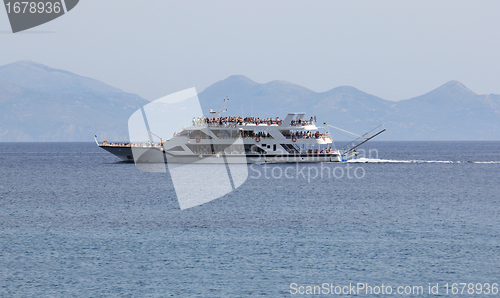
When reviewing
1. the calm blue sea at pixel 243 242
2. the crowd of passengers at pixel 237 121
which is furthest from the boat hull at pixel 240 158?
the calm blue sea at pixel 243 242

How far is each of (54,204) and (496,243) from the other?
3776 cm

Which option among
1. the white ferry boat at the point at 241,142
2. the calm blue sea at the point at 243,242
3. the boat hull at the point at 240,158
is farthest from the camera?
the white ferry boat at the point at 241,142

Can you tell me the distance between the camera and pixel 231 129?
89.1 metres

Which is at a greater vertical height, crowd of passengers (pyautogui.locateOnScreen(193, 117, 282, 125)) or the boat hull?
crowd of passengers (pyautogui.locateOnScreen(193, 117, 282, 125))

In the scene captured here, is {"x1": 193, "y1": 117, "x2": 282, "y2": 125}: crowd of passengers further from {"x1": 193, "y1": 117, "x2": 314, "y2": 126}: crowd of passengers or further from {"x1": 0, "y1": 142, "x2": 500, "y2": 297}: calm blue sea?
{"x1": 0, "y1": 142, "x2": 500, "y2": 297}: calm blue sea

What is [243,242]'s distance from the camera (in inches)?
1357

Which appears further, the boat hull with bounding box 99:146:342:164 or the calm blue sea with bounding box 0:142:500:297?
the boat hull with bounding box 99:146:342:164

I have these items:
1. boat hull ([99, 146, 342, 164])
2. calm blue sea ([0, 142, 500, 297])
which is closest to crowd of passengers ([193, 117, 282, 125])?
boat hull ([99, 146, 342, 164])

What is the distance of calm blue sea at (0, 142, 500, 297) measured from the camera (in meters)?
26.8

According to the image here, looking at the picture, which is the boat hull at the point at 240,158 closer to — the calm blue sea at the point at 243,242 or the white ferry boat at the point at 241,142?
the white ferry boat at the point at 241,142

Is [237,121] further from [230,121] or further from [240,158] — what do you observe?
[240,158]

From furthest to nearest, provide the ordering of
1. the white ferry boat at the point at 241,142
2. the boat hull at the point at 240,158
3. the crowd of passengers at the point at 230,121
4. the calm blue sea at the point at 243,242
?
the crowd of passengers at the point at 230,121 < the white ferry boat at the point at 241,142 < the boat hull at the point at 240,158 < the calm blue sea at the point at 243,242

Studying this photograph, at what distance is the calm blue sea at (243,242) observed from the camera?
26.8 m

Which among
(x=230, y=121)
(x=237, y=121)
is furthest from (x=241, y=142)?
(x=230, y=121)
